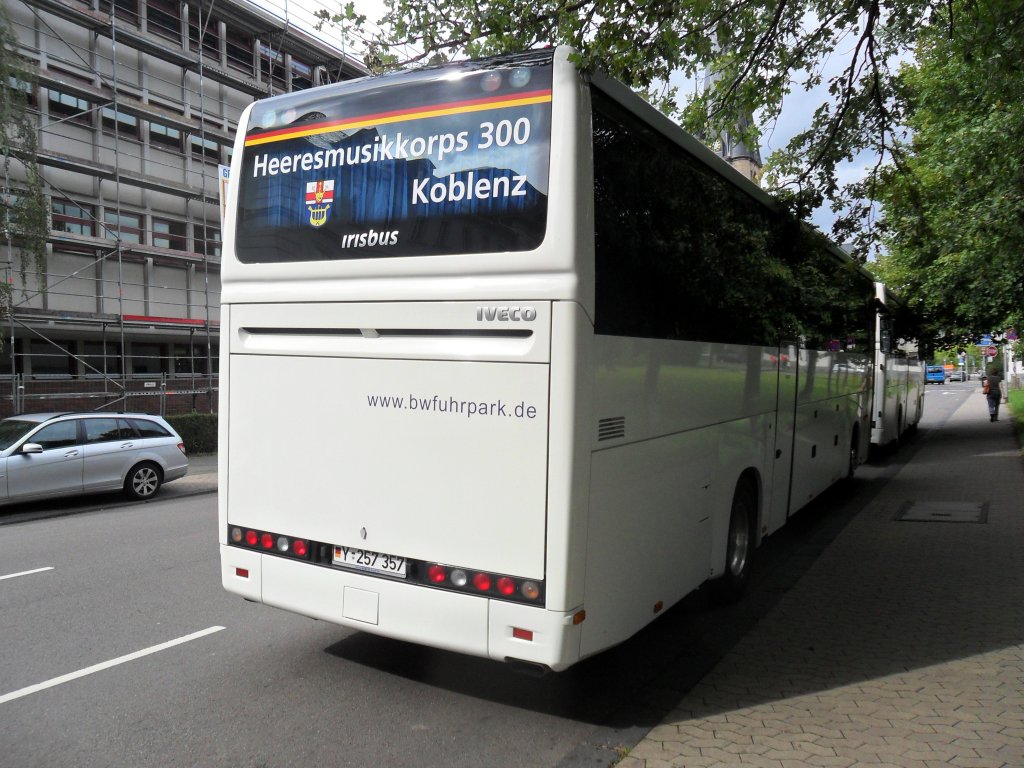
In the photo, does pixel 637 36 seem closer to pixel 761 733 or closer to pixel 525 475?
pixel 525 475

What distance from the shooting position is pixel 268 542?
4953 mm

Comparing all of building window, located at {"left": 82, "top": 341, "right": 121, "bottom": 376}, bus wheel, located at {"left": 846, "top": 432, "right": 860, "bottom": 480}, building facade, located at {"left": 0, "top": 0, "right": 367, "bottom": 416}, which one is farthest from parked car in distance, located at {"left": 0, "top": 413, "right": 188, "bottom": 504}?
building window, located at {"left": 82, "top": 341, "right": 121, "bottom": 376}

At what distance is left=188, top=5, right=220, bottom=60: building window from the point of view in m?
25.2

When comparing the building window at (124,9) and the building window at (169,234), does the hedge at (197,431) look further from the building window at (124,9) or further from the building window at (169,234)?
the building window at (124,9)

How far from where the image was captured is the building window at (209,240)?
25833mm

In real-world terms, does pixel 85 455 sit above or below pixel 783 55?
below

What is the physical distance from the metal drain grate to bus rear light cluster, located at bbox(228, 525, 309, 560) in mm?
8201

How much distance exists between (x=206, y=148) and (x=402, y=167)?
24022mm

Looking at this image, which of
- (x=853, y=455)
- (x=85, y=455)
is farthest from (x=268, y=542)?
(x=853, y=455)

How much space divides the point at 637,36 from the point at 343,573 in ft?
14.3

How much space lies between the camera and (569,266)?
3969 millimetres

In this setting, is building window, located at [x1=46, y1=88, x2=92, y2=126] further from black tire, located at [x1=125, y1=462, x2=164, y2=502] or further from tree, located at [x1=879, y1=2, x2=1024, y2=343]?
tree, located at [x1=879, y1=2, x2=1024, y2=343]

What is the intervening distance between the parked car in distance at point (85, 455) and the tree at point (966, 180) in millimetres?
11384

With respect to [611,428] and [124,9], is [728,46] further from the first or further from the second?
[124,9]
